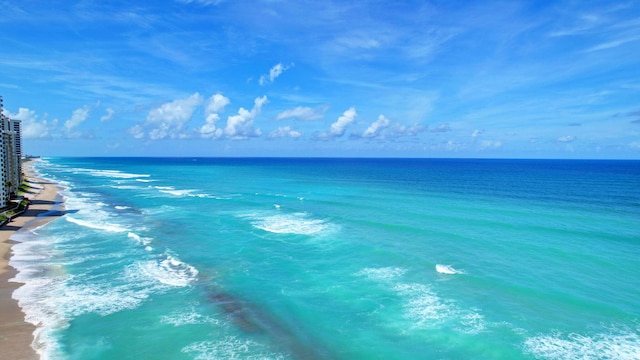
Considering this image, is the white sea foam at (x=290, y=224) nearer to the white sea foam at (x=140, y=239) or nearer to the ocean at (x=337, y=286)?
the ocean at (x=337, y=286)

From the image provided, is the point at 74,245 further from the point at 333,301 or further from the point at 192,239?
the point at 333,301

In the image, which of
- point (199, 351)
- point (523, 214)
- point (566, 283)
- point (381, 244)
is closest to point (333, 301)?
point (199, 351)

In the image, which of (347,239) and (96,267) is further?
(347,239)

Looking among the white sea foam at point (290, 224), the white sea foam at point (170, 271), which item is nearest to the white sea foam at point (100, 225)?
the white sea foam at point (170, 271)

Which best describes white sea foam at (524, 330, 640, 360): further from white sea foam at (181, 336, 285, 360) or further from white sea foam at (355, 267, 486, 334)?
white sea foam at (181, 336, 285, 360)

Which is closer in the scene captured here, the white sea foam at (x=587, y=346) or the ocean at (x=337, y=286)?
the white sea foam at (x=587, y=346)

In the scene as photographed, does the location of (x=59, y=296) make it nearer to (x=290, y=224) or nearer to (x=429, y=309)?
(x=429, y=309)

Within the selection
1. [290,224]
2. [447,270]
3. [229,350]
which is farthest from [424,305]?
[290,224]
